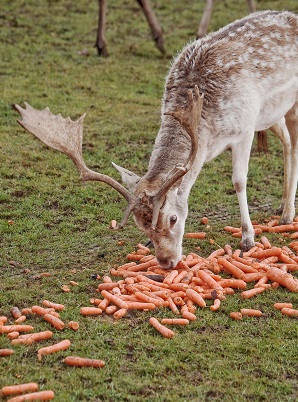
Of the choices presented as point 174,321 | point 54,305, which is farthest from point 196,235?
point 54,305

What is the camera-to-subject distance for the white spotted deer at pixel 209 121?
625 centimetres

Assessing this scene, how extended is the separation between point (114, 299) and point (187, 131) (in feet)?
4.58

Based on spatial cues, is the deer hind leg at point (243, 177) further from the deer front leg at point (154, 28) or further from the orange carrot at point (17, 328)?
the deer front leg at point (154, 28)

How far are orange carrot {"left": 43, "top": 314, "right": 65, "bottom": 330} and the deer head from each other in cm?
87

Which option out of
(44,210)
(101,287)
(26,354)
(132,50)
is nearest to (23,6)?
(132,50)

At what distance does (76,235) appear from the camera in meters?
7.75

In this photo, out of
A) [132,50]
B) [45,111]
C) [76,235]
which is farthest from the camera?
[132,50]

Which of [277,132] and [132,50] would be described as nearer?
[277,132]

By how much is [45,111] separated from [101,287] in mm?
1426

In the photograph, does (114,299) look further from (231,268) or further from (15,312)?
(231,268)

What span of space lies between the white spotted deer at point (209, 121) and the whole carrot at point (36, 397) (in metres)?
1.74

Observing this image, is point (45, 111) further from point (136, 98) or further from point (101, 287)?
point (136, 98)

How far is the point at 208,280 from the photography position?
21.2ft

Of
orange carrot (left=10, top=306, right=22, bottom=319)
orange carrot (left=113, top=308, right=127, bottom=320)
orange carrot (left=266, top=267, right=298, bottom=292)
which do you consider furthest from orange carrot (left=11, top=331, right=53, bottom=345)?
orange carrot (left=266, top=267, right=298, bottom=292)
